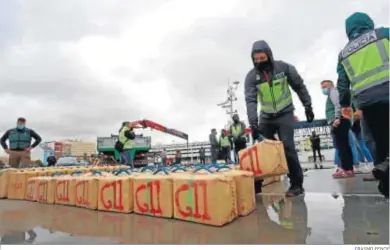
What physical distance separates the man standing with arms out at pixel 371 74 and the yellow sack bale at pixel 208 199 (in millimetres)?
1048

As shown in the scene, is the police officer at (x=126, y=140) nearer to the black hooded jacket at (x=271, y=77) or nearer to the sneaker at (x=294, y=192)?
the black hooded jacket at (x=271, y=77)

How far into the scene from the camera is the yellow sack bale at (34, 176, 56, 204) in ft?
12.3

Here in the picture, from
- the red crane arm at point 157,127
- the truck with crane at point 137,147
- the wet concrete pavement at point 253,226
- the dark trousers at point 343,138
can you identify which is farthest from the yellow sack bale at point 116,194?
the red crane arm at point 157,127

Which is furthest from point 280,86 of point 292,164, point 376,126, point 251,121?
point 376,126

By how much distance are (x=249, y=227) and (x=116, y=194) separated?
146 centimetres

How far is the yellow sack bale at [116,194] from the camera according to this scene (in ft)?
9.09

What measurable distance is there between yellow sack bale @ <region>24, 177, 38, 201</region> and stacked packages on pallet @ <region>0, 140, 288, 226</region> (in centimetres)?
57

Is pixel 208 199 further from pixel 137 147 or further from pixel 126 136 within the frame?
pixel 137 147

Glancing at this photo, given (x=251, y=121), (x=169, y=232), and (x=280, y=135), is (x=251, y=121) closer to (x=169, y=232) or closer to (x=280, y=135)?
(x=280, y=135)

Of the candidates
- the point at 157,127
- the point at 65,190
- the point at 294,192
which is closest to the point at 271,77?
the point at 294,192

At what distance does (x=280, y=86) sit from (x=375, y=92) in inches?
43.3

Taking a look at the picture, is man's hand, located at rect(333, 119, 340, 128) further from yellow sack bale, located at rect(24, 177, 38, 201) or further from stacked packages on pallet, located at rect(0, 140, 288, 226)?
yellow sack bale, located at rect(24, 177, 38, 201)

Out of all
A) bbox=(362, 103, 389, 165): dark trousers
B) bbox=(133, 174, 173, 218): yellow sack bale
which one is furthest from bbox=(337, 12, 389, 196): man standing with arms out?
bbox=(133, 174, 173, 218): yellow sack bale

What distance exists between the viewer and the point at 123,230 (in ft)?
6.95
